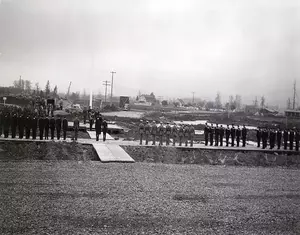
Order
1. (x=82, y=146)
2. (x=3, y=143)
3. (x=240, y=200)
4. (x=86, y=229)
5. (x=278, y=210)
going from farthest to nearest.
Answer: (x=82, y=146), (x=3, y=143), (x=240, y=200), (x=278, y=210), (x=86, y=229)

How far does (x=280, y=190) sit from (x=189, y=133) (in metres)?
9.41

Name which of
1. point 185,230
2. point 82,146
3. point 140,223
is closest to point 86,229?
point 140,223

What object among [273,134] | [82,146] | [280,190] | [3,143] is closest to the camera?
[280,190]

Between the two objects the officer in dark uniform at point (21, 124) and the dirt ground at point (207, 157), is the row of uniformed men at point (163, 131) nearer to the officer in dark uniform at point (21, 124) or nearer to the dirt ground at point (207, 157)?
the dirt ground at point (207, 157)

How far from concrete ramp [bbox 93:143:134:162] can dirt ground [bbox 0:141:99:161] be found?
0.35 metres

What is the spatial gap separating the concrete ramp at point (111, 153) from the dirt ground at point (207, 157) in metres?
0.65

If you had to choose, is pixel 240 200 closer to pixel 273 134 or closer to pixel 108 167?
pixel 108 167

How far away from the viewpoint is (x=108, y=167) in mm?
13797

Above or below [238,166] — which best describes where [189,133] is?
above

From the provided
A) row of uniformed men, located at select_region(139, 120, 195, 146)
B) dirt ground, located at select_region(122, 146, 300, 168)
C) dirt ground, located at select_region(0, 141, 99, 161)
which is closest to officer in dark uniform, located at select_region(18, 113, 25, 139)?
dirt ground, located at select_region(0, 141, 99, 161)

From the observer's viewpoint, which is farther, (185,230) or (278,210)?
(278,210)

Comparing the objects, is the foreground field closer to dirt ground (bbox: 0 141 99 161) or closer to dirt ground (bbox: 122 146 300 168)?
dirt ground (bbox: 0 141 99 161)

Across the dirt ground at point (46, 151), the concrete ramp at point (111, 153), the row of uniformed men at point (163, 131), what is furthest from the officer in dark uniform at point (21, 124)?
Answer: the row of uniformed men at point (163, 131)

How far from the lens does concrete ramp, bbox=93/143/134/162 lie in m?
15.1
